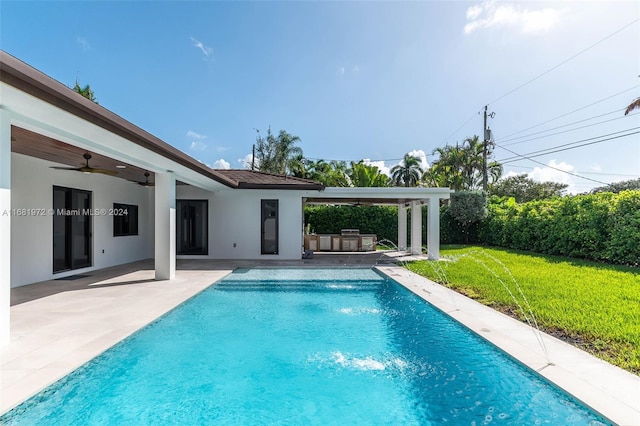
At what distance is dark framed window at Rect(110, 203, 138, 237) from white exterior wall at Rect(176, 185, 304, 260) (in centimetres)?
202

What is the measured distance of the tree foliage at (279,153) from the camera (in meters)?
35.2

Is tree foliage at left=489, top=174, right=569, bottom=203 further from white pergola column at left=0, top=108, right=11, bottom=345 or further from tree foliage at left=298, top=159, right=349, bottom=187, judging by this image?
white pergola column at left=0, top=108, right=11, bottom=345

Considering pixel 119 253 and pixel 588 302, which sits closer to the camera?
pixel 588 302

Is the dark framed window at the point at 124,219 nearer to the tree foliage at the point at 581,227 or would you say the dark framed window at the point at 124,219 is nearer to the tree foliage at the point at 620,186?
the tree foliage at the point at 581,227

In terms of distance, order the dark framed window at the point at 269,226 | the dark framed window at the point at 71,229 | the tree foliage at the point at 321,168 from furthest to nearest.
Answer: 1. the tree foliage at the point at 321,168
2. the dark framed window at the point at 269,226
3. the dark framed window at the point at 71,229

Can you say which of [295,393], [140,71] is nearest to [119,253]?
[140,71]

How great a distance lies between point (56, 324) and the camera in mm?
5898

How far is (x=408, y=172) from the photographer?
37.9 m

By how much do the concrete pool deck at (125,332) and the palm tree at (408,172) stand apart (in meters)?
28.2

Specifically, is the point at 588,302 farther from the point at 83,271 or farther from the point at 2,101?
the point at 83,271

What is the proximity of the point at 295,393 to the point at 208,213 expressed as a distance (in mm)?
13006

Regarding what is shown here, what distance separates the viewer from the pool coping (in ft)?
11.4

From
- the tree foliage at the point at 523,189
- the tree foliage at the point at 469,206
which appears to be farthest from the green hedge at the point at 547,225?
the tree foliage at the point at 523,189

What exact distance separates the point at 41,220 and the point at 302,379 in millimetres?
9696
